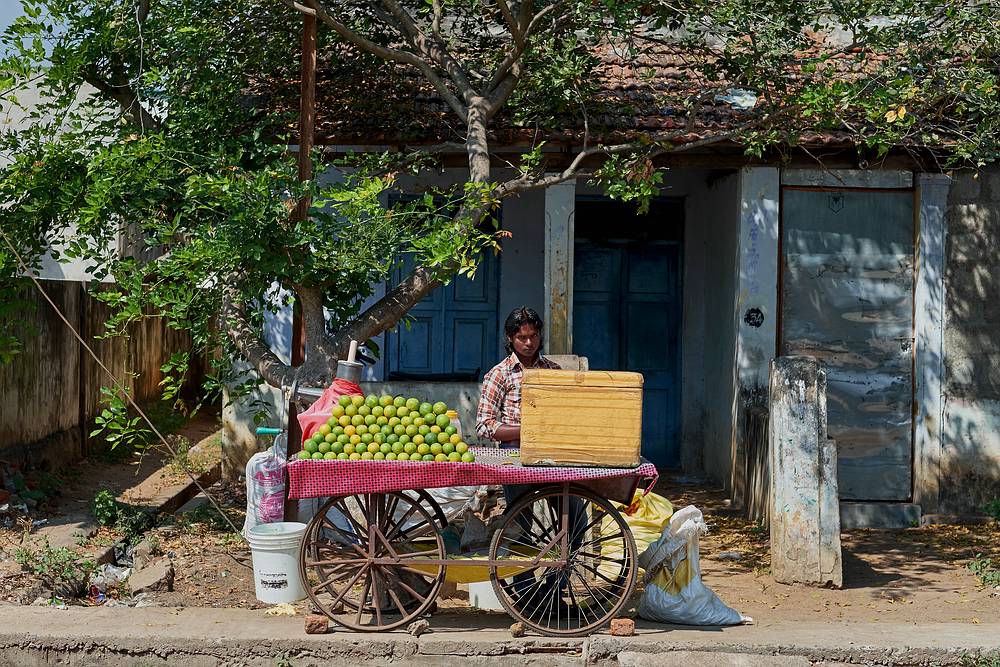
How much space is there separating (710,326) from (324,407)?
5709 millimetres

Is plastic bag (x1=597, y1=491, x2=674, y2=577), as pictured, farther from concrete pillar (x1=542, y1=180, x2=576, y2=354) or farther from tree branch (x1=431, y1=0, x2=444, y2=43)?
tree branch (x1=431, y1=0, x2=444, y2=43)

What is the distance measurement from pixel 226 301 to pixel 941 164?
621 centimetres

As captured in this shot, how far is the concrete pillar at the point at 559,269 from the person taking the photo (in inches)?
365

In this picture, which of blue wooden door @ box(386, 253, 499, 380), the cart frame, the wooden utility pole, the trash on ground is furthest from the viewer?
blue wooden door @ box(386, 253, 499, 380)

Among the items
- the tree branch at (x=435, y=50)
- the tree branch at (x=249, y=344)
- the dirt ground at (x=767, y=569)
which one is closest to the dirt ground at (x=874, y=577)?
the dirt ground at (x=767, y=569)

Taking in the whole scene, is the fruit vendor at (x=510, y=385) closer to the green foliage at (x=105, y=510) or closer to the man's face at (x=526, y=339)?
the man's face at (x=526, y=339)

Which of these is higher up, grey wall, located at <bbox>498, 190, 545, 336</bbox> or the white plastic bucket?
grey wall, located at <bbox>498, 190, 545, 336</bbox>

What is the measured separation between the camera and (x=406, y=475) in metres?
5.67

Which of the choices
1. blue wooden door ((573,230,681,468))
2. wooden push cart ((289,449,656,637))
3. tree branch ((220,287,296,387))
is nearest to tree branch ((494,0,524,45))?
tree branch ((220,287,296,387))

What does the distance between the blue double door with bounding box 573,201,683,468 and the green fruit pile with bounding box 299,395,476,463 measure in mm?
5541

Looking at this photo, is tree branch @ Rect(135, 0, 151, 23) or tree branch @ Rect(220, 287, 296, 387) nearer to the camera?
tree branch @ Rect(220, 287, 296, 387)

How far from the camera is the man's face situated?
6539 millimetres

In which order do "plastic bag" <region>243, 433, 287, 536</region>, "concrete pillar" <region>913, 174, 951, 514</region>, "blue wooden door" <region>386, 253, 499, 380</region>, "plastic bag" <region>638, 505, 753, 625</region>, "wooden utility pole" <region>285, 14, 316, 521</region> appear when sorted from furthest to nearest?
1. "blue wooden door" <region>386, 253, 499, 380</region>
2. "concrete pillar" <region>913, 174, 951, 514</region>
3. "wooden utility pole" <region>285, 14, 316, 521</region>
4. "plastic bag" <region>243, 433, 287, 536</region>
5. "plastic bag" <region>638, 505, 753, 625</region>

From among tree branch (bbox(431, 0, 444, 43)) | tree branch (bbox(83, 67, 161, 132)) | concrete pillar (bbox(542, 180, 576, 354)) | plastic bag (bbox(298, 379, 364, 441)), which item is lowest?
plastic bag (bbox(298, 379, 364, 441))
